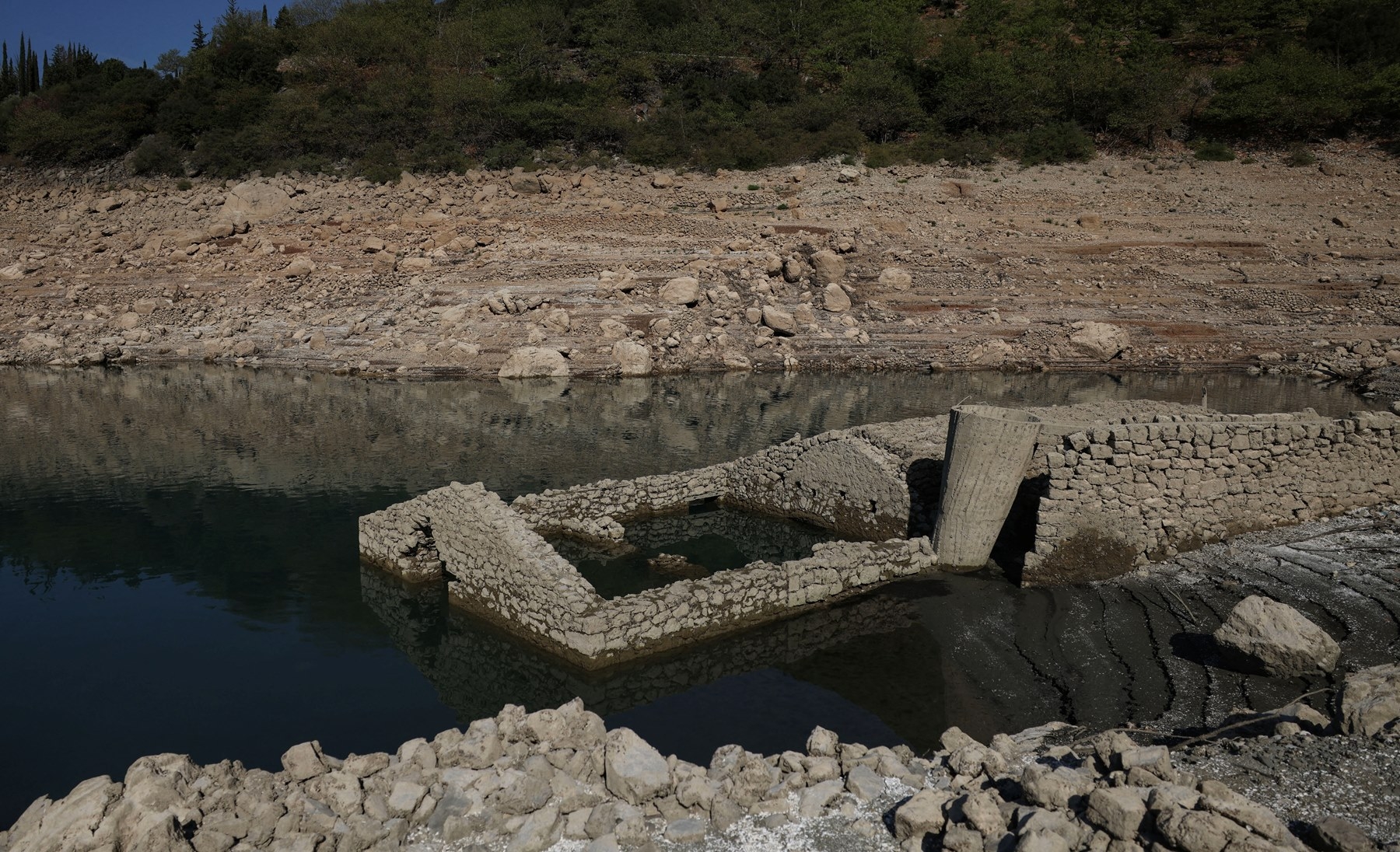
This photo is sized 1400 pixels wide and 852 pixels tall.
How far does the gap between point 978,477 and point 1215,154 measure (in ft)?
121

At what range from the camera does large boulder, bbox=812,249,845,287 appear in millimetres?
34812

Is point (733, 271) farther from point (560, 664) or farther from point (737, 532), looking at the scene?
point (560, 664)

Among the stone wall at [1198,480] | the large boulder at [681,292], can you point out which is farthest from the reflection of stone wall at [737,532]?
the large boulder at [681,292]

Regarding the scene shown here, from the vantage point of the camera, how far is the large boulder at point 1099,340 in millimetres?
32062

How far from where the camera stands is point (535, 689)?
10.5 m

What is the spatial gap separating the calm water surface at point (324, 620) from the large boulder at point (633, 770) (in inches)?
85.7

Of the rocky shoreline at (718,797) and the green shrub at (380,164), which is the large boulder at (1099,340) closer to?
the rocky shoreline at (718,797)

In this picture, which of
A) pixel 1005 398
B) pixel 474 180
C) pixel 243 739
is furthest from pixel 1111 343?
pixel 243 739

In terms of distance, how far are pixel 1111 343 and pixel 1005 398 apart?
27.7 feet

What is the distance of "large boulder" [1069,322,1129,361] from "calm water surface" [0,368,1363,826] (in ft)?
25.1

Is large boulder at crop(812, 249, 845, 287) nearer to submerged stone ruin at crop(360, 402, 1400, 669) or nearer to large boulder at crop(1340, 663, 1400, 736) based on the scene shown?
submerged stone ruin at crop(360, 402, 1400, 669)

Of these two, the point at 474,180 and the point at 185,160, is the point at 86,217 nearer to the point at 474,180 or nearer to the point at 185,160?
the point at 185,160

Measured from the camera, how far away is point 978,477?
12.6 metres

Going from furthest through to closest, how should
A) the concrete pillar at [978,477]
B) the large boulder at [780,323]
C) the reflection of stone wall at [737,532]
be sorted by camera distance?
the large boulder at [780,323] < the reflection of stone wall at [737,532] < the concrete pillar at [978,477]
